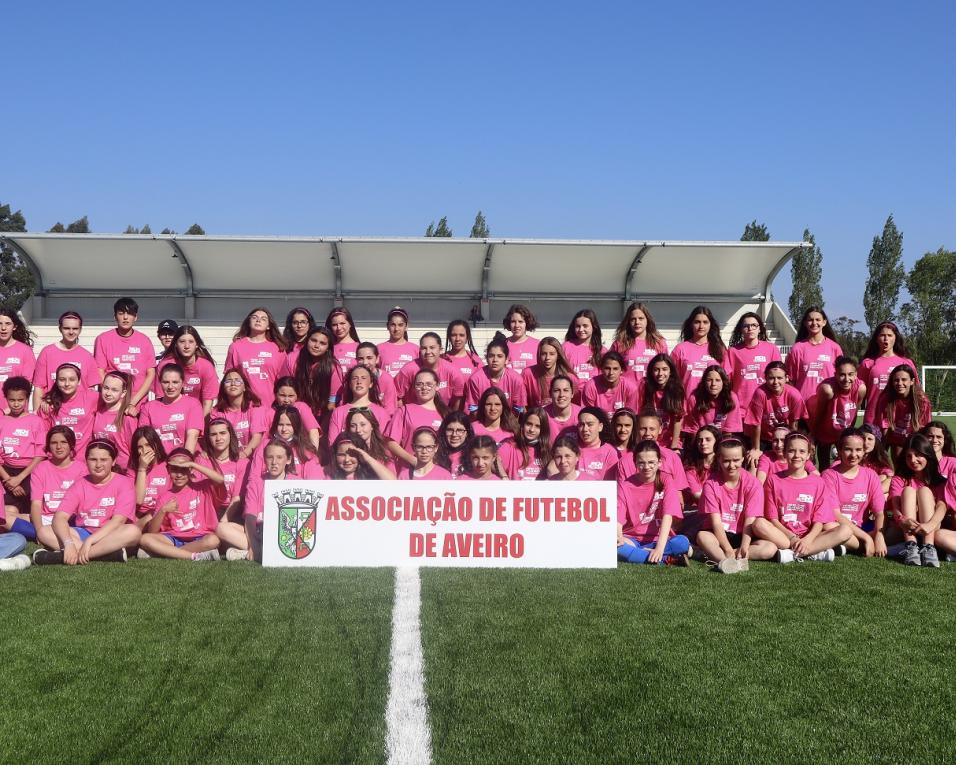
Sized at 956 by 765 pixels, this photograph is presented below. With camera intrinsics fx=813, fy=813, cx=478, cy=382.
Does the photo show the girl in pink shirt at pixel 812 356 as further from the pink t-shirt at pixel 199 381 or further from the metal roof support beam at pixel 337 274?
the metal roof support beam at pixel 337 274

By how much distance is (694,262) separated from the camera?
15.5 m

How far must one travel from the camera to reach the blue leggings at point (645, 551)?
565cm

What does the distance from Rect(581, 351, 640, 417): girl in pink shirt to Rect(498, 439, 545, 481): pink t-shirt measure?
3.08 ft

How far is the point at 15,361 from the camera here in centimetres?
694

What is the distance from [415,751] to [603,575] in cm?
270

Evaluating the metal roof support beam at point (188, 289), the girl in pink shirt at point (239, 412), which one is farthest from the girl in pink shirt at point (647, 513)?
the metal roof support beam at point (188, 289)

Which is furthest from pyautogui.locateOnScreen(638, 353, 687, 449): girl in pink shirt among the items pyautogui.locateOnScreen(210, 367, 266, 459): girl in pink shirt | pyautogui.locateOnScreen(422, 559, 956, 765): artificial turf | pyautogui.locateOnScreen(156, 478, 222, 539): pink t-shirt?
pyautogui.locateOnScreen(156, 478, 222, 539): pink t-shirt

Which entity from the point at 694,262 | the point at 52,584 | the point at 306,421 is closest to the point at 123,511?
the point at 52,584

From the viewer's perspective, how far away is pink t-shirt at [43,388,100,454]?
6.68m

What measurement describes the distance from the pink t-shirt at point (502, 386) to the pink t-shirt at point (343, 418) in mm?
771

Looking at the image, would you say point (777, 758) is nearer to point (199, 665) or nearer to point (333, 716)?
point (333, 716)

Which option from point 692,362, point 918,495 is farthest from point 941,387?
point 918,495

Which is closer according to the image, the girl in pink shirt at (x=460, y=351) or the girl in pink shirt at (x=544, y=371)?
the girl in pink shirt at (x=544, y=371)

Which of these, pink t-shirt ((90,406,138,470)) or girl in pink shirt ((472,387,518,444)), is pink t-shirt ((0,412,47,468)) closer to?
pink t-shirt ((90,406,138,470))
